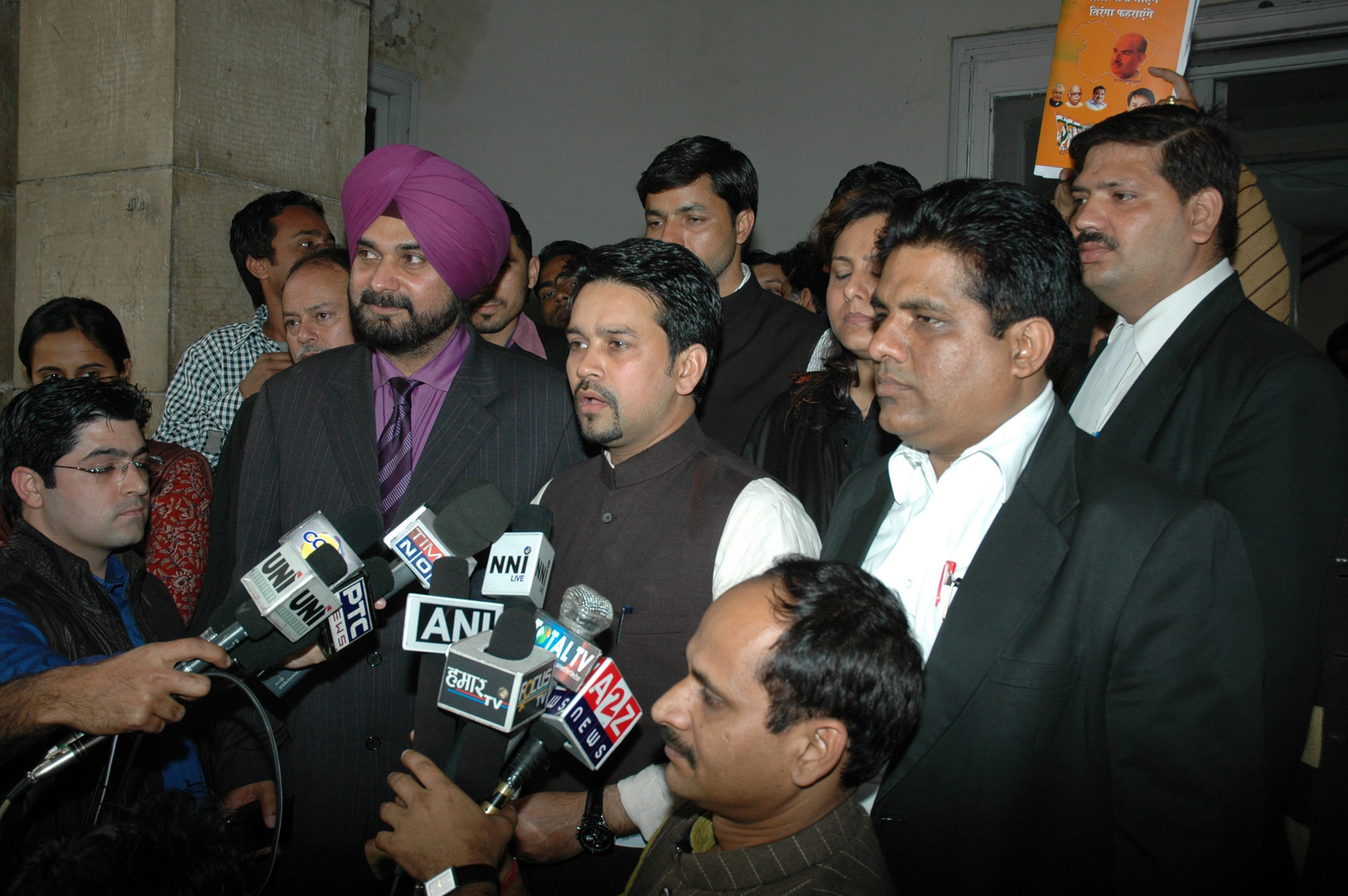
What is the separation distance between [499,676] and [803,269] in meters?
4.03

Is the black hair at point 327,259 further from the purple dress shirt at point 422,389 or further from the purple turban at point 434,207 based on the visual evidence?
the purple dress shirt at point 422,389

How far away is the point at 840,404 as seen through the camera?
237 centimetres

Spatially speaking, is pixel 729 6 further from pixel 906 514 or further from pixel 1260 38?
pixel 906 514

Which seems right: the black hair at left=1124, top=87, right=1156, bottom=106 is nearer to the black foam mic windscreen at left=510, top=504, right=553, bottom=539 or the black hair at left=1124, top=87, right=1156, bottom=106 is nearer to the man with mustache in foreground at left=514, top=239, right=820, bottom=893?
the man with mustache in foreground at left=514, top=239, right=820, bottom=893

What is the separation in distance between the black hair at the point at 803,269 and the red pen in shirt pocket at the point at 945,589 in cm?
310

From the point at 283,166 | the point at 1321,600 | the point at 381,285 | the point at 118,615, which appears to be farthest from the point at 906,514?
the point at 283,166

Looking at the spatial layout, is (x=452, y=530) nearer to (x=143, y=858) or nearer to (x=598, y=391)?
(x=598, y=391)

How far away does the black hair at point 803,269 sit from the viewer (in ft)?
15.4

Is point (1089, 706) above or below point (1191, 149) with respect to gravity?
below

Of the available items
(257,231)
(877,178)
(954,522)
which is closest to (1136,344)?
(954,522)

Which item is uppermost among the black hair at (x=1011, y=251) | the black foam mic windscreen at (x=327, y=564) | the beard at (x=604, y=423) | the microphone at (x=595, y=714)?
the black hair at (x=1011, y=251)

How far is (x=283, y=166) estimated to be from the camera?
391 cm

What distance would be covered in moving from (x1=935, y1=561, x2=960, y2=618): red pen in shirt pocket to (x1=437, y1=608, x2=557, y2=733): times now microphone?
69 centimetres

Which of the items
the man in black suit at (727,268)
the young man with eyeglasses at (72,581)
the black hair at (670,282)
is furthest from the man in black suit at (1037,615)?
the young man with eyeglasses at (72,581)
